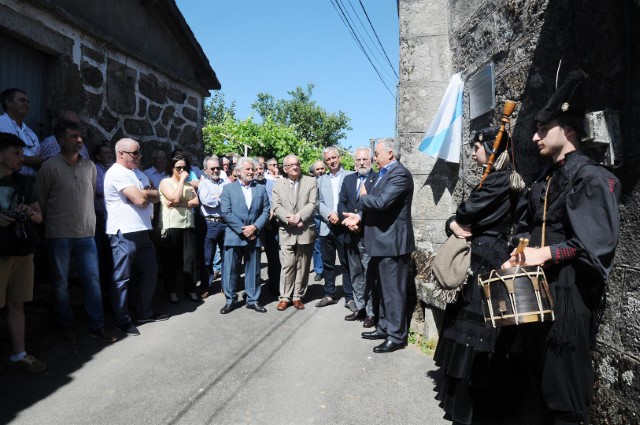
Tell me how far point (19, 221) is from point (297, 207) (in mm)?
3119

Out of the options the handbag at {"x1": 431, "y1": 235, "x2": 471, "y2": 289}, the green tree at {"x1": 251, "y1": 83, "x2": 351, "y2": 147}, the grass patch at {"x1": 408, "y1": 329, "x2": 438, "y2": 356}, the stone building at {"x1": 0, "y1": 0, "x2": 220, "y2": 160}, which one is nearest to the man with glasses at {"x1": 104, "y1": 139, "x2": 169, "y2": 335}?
the stone building at {"x1": 0, "y1": 0, "x2": 220, "y2": 160}

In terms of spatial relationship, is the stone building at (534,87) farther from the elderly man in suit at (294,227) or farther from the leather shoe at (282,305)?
the leather shoe at (282,305)

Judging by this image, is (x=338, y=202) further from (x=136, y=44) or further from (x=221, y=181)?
(x=136, y=44)

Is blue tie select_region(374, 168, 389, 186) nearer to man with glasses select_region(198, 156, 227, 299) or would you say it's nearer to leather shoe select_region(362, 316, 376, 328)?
leather shoe select_region(362, 316, 376, 328)

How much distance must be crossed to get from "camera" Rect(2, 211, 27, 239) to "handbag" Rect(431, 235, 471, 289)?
3.20 metres

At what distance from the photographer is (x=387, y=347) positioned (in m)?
4.54

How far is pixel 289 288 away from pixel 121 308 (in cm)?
205

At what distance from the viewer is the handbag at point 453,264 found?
304 centimetres

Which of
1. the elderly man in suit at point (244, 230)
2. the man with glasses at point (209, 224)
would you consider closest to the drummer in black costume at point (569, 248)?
the elderly man in suit at point (244, 230)

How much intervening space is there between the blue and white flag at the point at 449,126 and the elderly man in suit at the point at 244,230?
7.61ft

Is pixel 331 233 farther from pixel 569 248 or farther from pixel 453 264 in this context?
pixel 569 248

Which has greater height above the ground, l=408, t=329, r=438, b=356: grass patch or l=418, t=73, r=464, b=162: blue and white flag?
l=418, t=73, r=464, b=162: blue and white flag

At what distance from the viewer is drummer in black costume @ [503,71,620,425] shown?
2.23 metres

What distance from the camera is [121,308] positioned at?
4930 mm
